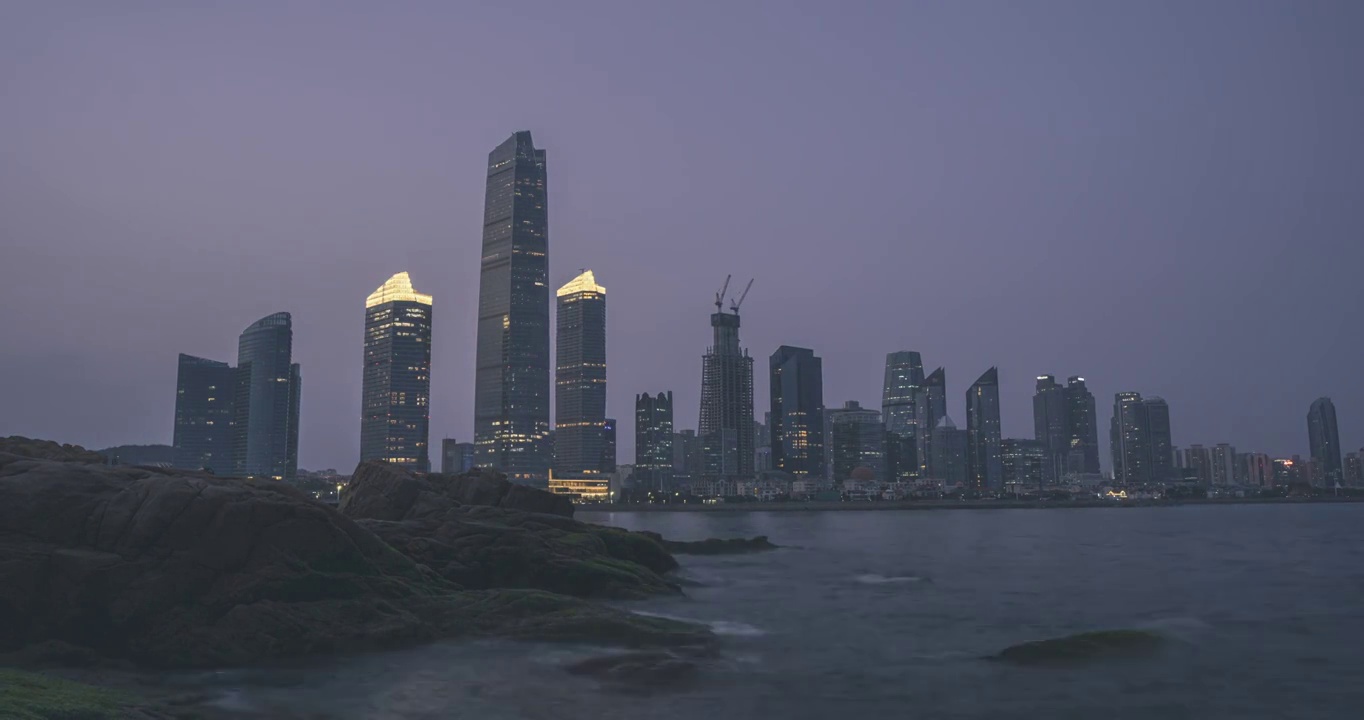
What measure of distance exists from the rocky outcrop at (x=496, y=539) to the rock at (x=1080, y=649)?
763 inches

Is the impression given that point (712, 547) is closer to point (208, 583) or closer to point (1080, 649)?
point (1080, 649)

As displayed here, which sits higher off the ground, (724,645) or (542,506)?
(542,506)

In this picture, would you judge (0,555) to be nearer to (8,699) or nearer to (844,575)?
(8,699)

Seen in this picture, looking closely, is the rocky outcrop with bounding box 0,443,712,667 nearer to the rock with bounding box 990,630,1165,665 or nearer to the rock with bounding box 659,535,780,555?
the rock with bounding box 990,630,1165,665

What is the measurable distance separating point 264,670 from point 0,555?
8.55 m

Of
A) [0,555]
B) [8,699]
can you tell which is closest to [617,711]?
[8,699]

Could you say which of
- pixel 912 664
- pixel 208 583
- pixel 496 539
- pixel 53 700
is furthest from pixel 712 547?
pixel 53 700

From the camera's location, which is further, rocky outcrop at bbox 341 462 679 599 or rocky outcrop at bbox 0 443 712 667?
rocky outcrop at bbox 341 462 679 599

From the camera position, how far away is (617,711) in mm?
21953

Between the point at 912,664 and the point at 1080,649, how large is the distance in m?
5.66

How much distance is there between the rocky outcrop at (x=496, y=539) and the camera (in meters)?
40.4

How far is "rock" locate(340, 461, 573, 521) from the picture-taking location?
52875 millimetres

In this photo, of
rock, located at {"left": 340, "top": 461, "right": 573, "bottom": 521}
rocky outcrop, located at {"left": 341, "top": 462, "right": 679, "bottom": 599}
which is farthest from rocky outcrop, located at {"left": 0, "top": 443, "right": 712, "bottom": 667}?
rock, located at {"left": 340, "top": 461, "right": 573, "bottom": 521}

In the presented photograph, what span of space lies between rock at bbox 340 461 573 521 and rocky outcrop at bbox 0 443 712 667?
64.7ft
